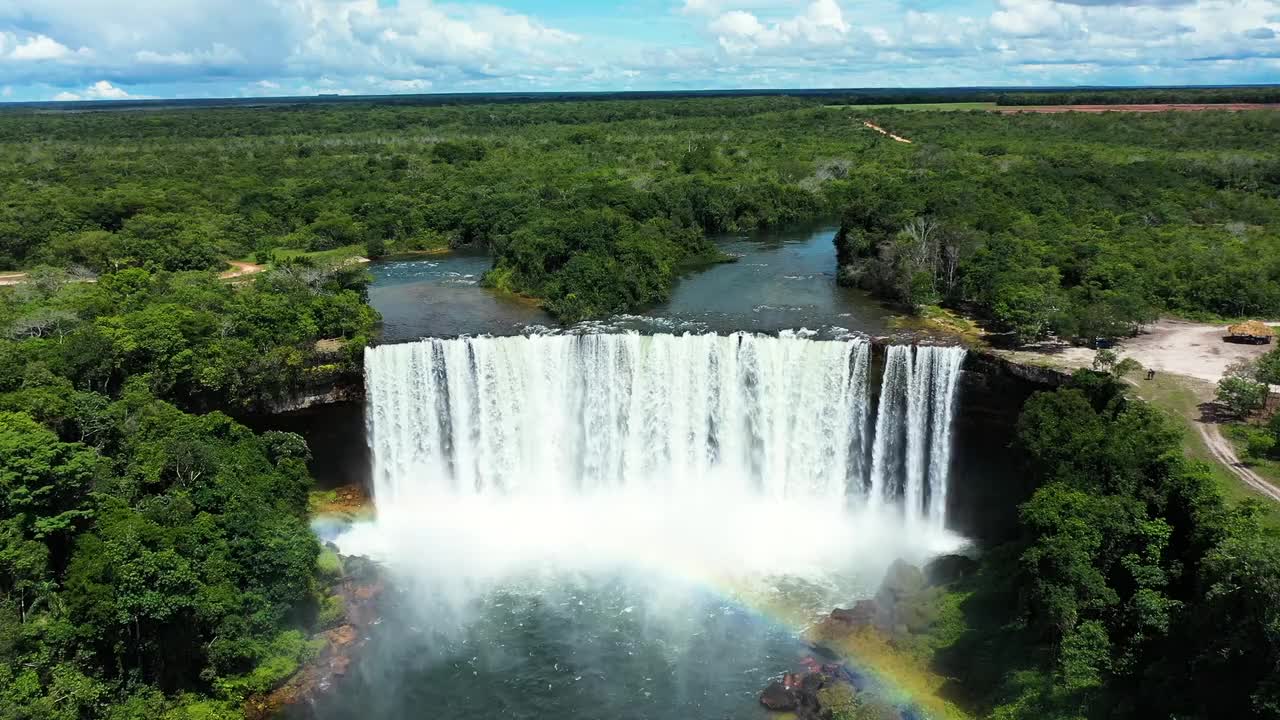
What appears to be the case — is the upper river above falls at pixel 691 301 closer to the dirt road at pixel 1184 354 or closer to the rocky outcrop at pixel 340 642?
the dirt road at pixel 1184 354

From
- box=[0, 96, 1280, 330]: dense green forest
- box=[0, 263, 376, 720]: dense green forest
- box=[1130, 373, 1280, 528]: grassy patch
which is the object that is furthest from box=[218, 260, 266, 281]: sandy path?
box=[1130, 373, 1280, 528]: grassy patch

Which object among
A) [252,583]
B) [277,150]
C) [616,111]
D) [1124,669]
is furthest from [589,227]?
[616,111]

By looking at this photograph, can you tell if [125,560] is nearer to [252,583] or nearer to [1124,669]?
[252,583]

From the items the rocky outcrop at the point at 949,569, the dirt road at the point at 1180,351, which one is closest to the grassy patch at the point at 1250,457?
the dirt road at the point at 1180,351

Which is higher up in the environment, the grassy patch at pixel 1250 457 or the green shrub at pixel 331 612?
the grassy patch at pixel 1250 457

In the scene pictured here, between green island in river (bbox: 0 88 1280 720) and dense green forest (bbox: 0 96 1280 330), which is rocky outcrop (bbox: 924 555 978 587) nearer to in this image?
green island in river (bbox: 0 88 1280 720)

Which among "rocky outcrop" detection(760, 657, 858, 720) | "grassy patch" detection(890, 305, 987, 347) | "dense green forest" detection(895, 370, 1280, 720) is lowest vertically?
"rocky outcrop" detection(760, 657, 858, 720)
